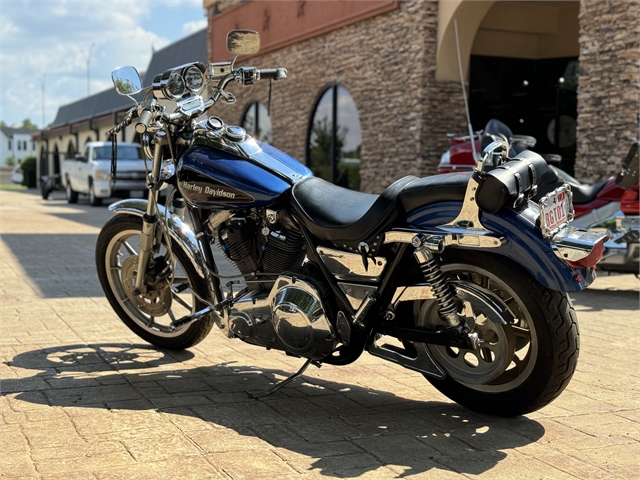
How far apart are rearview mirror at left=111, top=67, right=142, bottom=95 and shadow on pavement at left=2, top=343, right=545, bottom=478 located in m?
1.57

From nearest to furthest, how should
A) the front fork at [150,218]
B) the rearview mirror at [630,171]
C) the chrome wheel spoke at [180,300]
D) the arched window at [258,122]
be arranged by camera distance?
the front fork at [150,218]
the chrome wheel spoke at [180,300]
the rearview mirror at [630,171]
the arched window at [258,122]

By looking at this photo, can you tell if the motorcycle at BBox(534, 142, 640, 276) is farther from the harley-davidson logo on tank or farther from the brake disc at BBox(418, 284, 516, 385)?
the harley-davidson logo on tank

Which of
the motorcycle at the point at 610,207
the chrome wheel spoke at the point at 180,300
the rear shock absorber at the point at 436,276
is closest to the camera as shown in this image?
the rear shock absorber at the point at 436,276

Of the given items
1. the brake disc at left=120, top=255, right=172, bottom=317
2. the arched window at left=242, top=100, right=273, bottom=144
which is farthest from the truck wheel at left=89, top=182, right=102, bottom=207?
the brake disc at left=120, top=255, right=172, bottom=317

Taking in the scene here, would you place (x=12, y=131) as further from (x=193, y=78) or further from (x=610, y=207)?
(x=193, y=78)

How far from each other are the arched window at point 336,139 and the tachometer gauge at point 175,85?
42.7ft

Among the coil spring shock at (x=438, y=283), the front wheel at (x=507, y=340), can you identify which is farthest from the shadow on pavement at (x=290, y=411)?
the coil spring shock at (x=438, y=283)

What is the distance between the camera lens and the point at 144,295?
16.9 ft

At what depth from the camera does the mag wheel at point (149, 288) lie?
4.94m

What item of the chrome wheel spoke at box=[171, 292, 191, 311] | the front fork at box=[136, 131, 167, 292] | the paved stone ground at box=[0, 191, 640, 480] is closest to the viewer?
the paved stone ground at box=[0, 191, 640, 480]

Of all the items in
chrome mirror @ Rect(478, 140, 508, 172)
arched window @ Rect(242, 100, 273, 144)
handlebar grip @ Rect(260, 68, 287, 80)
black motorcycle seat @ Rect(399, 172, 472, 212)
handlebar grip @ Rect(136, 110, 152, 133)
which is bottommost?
black motorcycle seat @ Rect(399, 172, 472, 212)

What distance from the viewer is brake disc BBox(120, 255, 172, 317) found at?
5.13m

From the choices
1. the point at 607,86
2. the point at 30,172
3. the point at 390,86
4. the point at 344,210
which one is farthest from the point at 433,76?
the point at 30,172

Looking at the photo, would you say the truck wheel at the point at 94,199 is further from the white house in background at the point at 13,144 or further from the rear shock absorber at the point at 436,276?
the white house in background at the point at 13,144
